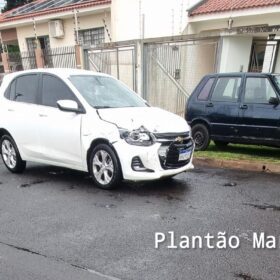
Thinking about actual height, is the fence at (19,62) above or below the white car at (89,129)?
below

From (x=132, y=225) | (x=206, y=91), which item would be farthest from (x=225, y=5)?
(x=132, y=225)

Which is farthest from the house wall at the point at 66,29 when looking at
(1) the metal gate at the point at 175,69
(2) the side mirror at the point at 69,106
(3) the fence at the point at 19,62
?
(2) the side mirror at the point at 69,106

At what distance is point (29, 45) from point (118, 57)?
36.7ft

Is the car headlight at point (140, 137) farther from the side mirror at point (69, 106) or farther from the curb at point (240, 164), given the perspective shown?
the curb at point (240, 164)

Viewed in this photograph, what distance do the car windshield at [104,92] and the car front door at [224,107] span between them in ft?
6.95

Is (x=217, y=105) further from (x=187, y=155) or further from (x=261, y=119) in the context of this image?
(x=187, y=155)

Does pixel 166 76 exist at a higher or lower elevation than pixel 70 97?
lower

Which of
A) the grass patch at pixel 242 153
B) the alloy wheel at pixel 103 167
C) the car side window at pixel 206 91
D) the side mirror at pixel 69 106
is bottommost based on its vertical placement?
the grass patch at pixel 242 153

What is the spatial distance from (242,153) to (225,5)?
7179 millimetres

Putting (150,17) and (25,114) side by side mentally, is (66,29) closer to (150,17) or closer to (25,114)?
(150,17)

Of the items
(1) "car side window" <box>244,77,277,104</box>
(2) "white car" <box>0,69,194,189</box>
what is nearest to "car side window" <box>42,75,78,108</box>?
(2) "white car" <box>0,69,194,189</box>

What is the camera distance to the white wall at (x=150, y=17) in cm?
1388

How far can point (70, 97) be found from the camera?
5.82m

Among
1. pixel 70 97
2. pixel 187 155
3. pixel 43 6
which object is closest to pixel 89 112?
pixel 70 97
